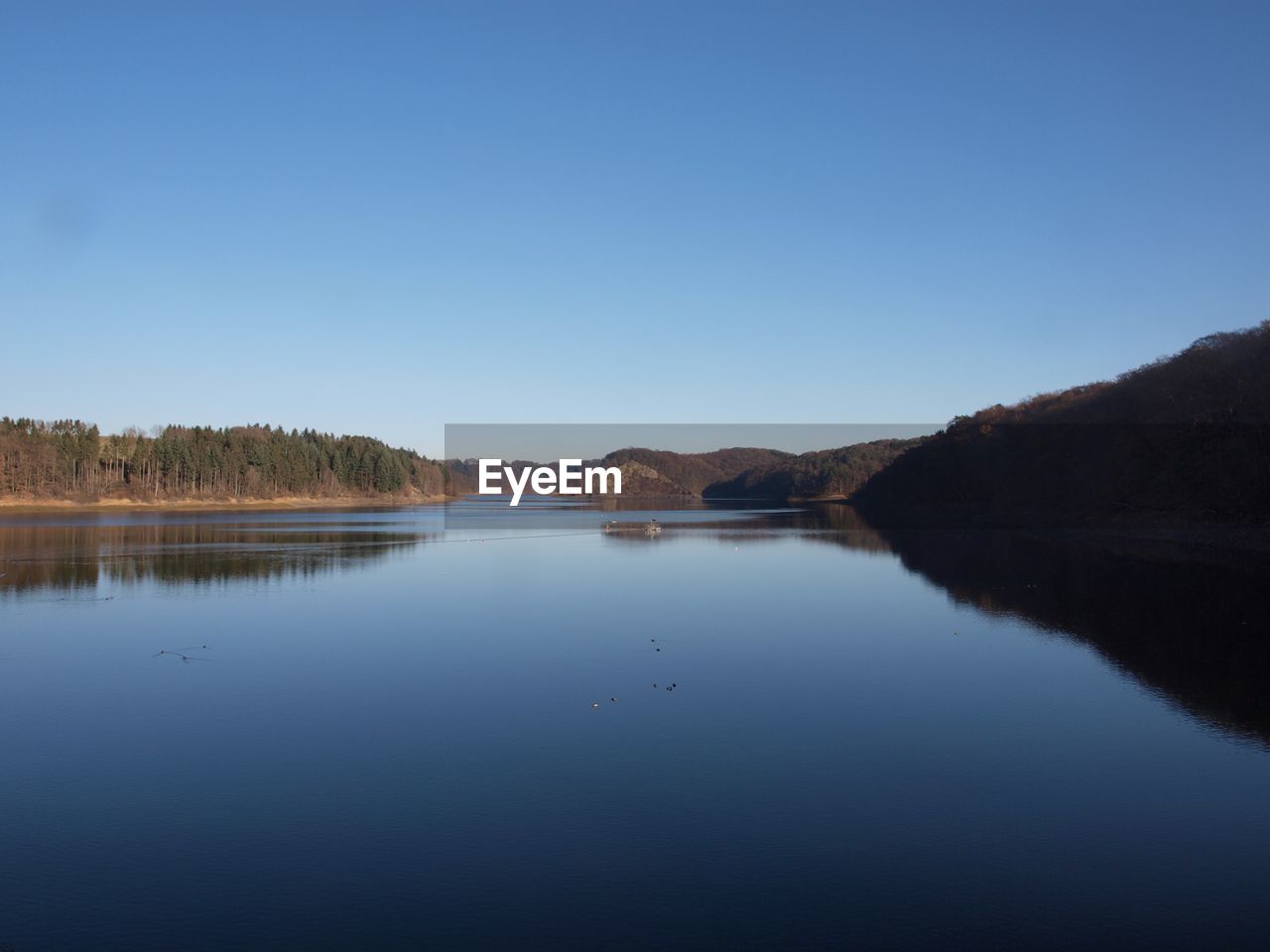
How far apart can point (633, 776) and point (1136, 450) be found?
55172 mm

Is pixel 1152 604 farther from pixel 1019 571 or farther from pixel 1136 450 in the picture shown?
pixel 1136 450

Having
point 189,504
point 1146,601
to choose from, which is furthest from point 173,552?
point 189,504

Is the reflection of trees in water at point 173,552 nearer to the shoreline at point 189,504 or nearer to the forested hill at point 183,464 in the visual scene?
the shoreline at point 189,504

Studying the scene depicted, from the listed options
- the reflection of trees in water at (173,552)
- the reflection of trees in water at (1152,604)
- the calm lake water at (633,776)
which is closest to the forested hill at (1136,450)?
the reflection of trees in water at (1152,604)

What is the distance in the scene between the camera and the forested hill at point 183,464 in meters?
86.1

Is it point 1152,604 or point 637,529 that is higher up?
point 637,529

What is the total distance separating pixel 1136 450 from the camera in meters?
55.4

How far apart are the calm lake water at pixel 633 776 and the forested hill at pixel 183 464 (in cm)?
7703

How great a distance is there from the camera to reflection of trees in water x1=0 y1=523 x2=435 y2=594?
28.3m

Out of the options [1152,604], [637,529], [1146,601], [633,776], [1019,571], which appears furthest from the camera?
[637,529]

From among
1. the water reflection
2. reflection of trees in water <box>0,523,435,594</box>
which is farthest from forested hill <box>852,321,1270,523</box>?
reflection of trees in water <box>0,523,435,594</box>

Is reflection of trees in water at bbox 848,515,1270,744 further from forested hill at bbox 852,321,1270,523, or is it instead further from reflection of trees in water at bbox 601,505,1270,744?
forested hill at bbox 852,321,1270,523

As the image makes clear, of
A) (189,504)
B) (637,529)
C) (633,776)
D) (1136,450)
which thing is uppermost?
(1136,450)

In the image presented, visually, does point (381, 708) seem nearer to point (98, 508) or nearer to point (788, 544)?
point (788, 544)
